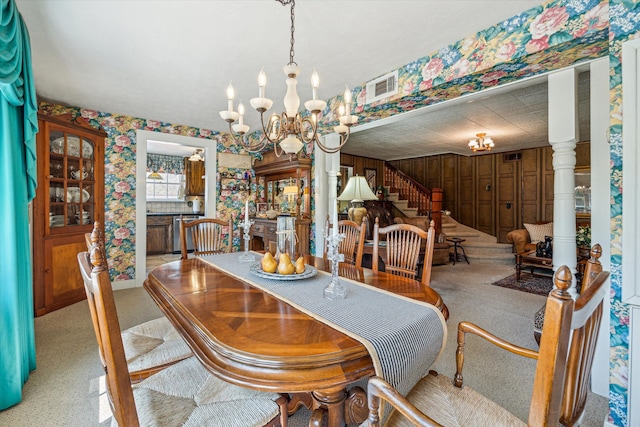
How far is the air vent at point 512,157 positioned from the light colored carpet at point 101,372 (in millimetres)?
4170

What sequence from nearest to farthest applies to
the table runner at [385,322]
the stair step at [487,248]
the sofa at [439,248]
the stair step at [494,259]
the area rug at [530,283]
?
the table runner at [385,322]
the area rug at [530,283]
the sofa at [439,248]
the stair step at [494,259]
the stair step at [487,248]

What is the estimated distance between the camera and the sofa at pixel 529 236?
5.28m

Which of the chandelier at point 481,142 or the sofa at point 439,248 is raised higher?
the chandelier at point 481,142

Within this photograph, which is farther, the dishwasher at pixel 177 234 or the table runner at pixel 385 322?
the dishwasher at pixel 177 234

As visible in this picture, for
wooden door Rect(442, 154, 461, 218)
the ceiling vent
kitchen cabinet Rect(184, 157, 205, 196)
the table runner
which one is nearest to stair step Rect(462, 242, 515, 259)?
wooden door Rect(442, 154, 461, 218)

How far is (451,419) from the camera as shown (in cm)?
97

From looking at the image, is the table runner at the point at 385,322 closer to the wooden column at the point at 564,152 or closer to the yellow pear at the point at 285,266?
the yellow pear at the point at 285,266

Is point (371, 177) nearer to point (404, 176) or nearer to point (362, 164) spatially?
point (362, 164)

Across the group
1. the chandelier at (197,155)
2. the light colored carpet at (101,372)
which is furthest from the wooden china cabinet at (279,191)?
the chandelier at (197,155)

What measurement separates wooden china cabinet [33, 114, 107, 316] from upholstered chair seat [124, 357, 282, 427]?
297cm

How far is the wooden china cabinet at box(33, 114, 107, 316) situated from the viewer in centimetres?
303

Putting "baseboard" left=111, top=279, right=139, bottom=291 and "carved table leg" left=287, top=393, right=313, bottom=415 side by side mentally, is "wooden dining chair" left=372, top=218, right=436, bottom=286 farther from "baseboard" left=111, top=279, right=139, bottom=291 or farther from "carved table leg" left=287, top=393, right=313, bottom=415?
"baseboard" left=111, top=279, right=139, bottom=291

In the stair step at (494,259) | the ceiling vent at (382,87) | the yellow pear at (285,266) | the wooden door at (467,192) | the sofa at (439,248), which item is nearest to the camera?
the yellow pear at (285,266)

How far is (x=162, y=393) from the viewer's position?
3.53ft
